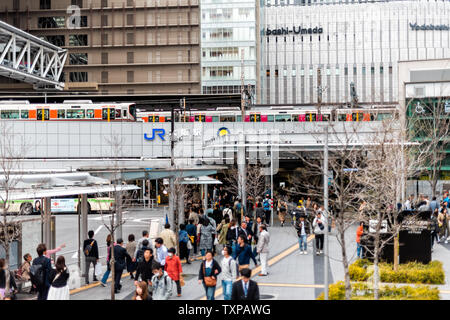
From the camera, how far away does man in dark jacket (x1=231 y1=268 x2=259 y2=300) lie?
29.7 feet

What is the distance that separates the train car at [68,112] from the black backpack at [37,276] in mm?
33926

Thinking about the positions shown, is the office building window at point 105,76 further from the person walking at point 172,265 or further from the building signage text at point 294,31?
the person walking at point 172,265

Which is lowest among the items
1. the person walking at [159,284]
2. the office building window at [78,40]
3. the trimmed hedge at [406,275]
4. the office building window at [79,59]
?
the trimmed hedge at [406,275]

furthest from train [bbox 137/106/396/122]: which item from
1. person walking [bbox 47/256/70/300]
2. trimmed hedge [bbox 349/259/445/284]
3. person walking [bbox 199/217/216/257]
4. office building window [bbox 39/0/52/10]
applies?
office building window [bbox 39/0/52/10]

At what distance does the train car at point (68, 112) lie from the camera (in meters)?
44.8

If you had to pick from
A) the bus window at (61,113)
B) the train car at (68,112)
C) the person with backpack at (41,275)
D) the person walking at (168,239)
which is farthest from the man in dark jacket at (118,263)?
the bus window at (61,113)

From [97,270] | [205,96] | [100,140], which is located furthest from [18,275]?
[205,96]

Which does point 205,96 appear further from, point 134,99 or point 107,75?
point 107,75

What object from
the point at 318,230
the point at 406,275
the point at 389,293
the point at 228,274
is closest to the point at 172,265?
the point at 228,274

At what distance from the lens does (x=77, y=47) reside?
78.2 m

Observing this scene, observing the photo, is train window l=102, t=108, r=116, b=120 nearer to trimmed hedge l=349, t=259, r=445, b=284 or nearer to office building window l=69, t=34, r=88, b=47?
trimmed hedge l=349, t=259, r=445, b=284

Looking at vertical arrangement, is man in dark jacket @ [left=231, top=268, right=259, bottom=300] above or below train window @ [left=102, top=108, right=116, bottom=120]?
below

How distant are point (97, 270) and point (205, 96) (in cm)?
5835

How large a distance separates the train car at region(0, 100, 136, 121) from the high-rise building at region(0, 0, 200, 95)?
32510 mm
